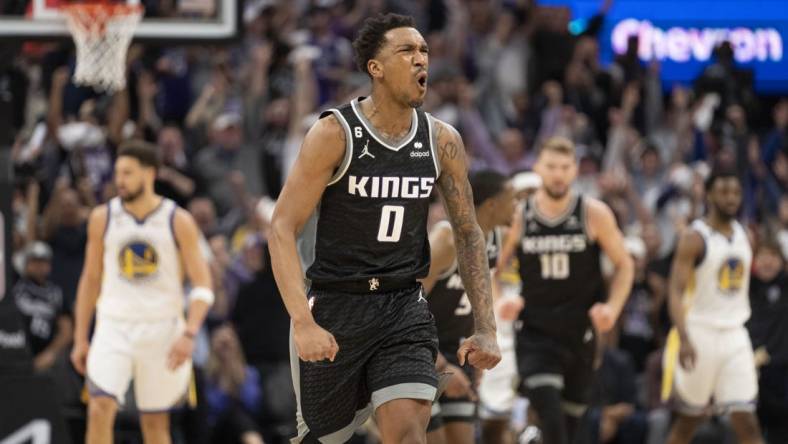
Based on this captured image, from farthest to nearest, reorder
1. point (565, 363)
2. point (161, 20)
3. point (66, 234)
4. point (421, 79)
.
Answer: point (66, 234) → point (161, 20) → point (565, 363) → point (421, 79)

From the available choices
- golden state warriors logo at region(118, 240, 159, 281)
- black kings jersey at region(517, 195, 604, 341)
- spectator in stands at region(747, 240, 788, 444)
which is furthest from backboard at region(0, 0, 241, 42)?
spectator in stands at region(747, 240, 788, 444)

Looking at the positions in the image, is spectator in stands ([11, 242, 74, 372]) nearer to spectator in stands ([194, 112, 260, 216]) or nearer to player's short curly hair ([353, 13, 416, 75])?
spectator in stands ([194, 112, 260, 216])

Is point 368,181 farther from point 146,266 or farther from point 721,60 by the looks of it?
point 721,60

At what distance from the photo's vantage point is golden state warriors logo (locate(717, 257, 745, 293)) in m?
10.8

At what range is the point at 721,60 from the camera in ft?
59.0

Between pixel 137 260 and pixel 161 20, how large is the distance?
7.50 feet

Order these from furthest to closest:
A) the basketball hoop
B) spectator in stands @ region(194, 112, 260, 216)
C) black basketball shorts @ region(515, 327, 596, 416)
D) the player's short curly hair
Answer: spectator in stands @ region(194, 112, 260, 216), the basketball hoop, black basketball shorts @ region(515, 327, 596, 416), the player's short curly hair

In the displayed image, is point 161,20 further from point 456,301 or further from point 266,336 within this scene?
point 456,301

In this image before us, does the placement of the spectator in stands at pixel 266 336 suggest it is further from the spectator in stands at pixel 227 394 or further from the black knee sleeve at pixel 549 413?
the black knee sleeve at pixel 549 413

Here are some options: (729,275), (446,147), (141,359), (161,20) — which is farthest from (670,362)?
(446,147)

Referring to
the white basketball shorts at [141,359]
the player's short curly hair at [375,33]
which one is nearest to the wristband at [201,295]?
the white basketball shorts at [141,359]

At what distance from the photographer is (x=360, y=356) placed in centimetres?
626

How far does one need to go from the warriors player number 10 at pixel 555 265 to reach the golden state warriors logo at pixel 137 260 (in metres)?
2.57

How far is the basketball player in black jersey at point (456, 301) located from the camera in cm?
795
